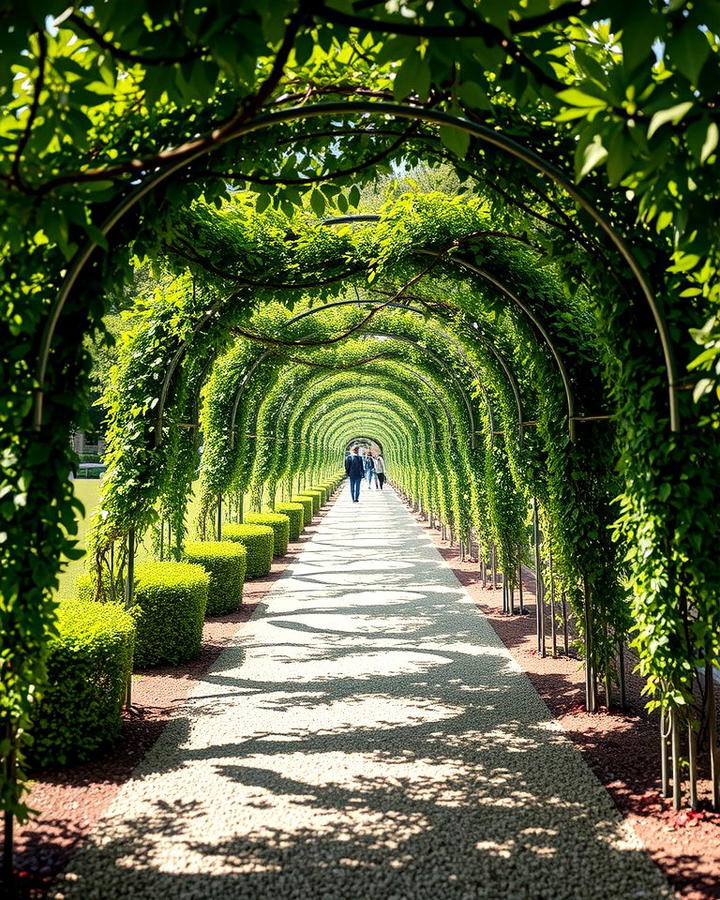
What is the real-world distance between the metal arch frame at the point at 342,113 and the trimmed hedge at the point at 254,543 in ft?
24.1

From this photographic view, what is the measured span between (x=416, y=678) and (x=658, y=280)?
11.5 ft

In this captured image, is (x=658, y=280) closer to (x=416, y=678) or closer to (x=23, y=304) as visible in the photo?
(x=23, y=304)

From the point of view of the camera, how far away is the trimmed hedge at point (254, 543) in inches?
393

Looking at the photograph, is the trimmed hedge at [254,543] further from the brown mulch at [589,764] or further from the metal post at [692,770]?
the metal post at [692,770]

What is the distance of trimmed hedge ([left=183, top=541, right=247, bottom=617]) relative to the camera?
7.50m

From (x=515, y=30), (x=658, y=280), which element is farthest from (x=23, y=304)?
(x=658, y=280)

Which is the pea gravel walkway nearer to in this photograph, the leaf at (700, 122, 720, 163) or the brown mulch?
the brown mulch

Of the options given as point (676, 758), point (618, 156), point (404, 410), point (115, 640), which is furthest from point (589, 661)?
point (404, 410)

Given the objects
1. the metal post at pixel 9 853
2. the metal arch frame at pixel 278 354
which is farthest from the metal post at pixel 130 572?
the metal post at pixel 9 853

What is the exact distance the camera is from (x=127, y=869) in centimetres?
276

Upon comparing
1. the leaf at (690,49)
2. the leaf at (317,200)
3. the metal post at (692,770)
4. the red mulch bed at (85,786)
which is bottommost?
the red mulch bed at (85,786)

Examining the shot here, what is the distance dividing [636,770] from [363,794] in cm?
147

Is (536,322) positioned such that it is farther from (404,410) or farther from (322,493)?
(322,493)

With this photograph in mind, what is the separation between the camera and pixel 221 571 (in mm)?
7660
